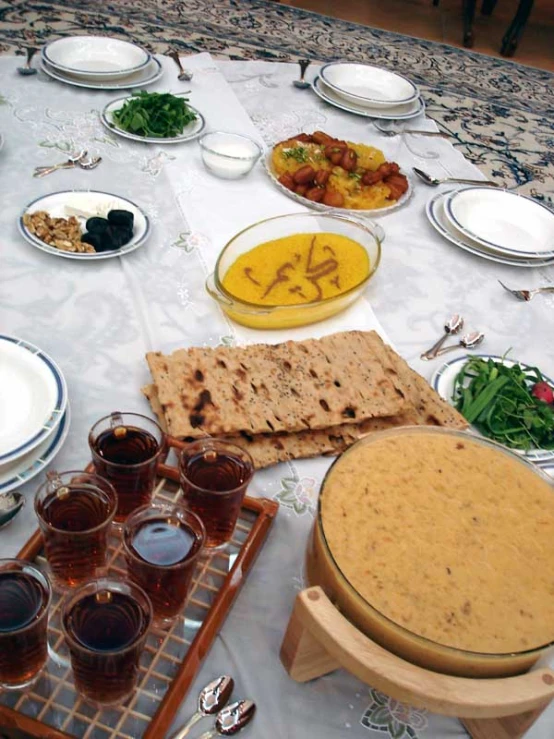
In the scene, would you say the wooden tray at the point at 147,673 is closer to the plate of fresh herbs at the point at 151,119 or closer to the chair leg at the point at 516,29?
the plate of fresh herbs at the point at 151,119

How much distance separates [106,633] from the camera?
642mm

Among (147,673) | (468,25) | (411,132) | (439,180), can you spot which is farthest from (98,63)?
(468,25)

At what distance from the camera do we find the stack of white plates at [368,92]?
198 centimetres

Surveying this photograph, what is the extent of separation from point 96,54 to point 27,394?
146 centimetres

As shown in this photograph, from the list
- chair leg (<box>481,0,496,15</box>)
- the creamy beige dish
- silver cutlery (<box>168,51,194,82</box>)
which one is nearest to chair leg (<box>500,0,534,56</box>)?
chair leg (<box>481,0,496,15</box>)

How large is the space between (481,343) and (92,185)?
0.91 meters

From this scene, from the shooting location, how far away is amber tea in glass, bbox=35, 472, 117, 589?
70 cm

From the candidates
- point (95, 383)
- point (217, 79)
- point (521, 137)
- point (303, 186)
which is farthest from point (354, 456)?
point (521, 137)

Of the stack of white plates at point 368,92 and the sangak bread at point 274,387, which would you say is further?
the stack of white plates at point 368,92

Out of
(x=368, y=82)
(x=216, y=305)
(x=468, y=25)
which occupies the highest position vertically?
(x=368, y=82)

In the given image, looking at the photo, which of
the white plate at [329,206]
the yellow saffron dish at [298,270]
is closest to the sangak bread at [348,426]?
the yellow saffron dish at [298,270]

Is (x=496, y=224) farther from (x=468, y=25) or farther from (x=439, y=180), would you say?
(x=468, y=25)

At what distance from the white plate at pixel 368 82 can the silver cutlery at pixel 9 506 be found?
5.53 ft

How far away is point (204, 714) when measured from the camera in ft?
2.21
